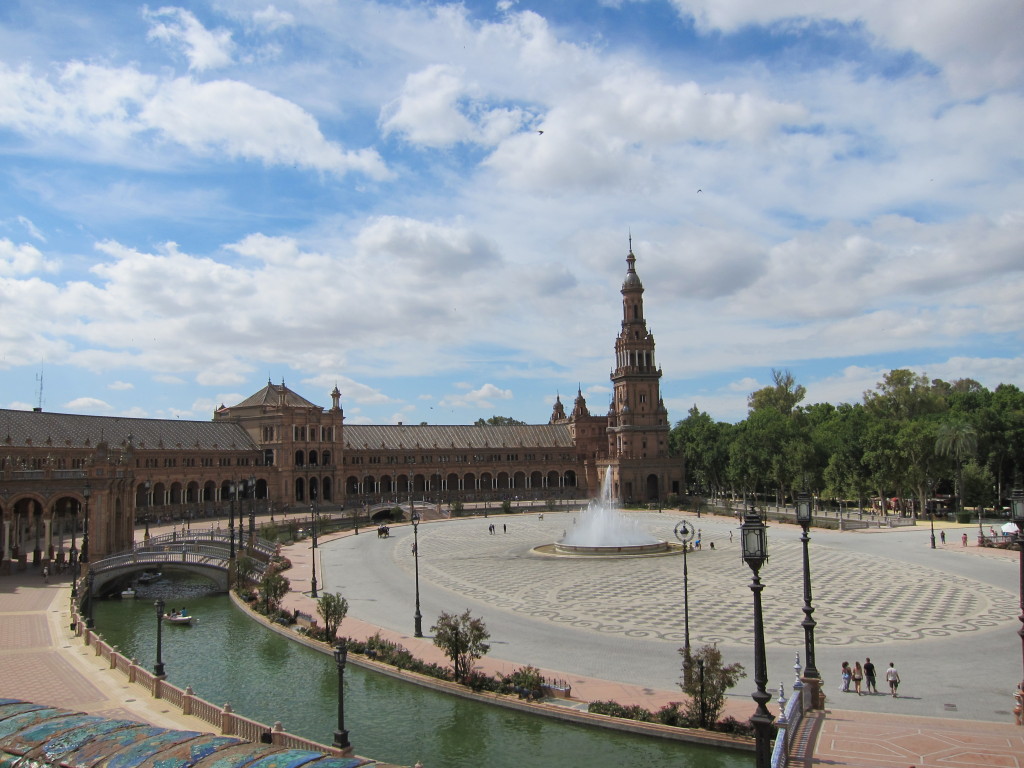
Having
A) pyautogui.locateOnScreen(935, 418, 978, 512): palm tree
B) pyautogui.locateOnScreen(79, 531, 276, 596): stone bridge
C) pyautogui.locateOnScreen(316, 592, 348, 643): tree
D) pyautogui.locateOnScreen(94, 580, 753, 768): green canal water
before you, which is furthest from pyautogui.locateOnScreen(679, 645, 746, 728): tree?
pyautogui.locateOnScreen(935, 418, 978, 512): palm tree

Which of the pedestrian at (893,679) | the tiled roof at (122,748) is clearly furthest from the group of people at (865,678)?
the tiled roof at (122,748)

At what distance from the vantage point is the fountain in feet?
196

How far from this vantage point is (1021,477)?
8494 centimetres

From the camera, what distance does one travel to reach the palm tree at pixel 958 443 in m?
74.6

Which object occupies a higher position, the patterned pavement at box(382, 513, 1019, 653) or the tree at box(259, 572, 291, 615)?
the tree at box(259, 572, 291, 615)

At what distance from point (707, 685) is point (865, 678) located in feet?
23.9

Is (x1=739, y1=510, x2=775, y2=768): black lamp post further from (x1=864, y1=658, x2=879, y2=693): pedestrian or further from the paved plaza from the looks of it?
(x1=864, y1=658, x2=879, y2=693): pedestrian

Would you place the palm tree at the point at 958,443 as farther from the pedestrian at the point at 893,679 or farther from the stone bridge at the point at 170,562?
the stone bridge at the point at 170,562

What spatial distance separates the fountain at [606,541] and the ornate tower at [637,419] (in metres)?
43.7

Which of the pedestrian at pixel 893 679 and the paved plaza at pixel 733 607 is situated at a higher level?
the pedestrian at pixel 893 679

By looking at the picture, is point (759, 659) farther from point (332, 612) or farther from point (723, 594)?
point (723, 594)

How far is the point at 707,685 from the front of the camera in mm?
21703

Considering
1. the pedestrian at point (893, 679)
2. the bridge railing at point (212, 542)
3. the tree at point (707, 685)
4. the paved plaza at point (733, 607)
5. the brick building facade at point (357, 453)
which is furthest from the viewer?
the brick building facade at point (357, 453)

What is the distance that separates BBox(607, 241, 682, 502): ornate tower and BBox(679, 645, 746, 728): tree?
91.2 m
